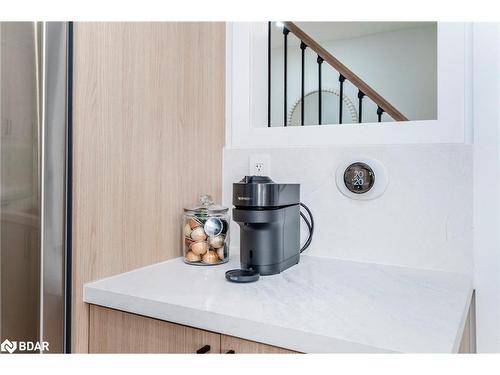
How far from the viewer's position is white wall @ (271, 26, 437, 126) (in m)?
3.76

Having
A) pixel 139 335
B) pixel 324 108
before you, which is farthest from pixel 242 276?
pixel 324 108

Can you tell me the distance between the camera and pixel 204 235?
1101mm

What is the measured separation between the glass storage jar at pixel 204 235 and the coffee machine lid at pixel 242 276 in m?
0.17

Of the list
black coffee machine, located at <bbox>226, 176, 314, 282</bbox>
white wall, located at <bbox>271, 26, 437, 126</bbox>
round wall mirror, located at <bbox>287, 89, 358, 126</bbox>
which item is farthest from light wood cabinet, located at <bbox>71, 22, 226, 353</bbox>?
round wall mirror, located at <bbox>287, 89, 358, 126</bbox>

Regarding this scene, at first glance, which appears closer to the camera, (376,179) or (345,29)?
(376,179)

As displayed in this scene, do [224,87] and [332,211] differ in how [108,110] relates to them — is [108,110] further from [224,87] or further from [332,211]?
[332,211]

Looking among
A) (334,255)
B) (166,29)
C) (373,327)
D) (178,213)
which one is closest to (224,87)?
(166,29)

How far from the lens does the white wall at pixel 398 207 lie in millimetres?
1051

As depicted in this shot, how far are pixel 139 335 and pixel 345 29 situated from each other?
379 cm

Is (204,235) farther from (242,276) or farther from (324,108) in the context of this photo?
(324,108)

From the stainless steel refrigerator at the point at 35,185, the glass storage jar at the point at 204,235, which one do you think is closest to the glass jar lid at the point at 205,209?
the glass storage jar at the point at 204,235

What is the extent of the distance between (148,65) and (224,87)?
0.38 metres

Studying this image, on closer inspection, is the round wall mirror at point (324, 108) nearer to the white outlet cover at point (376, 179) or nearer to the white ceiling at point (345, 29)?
the white ceiling at point (345, 29)

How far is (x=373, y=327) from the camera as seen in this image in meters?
0.64
